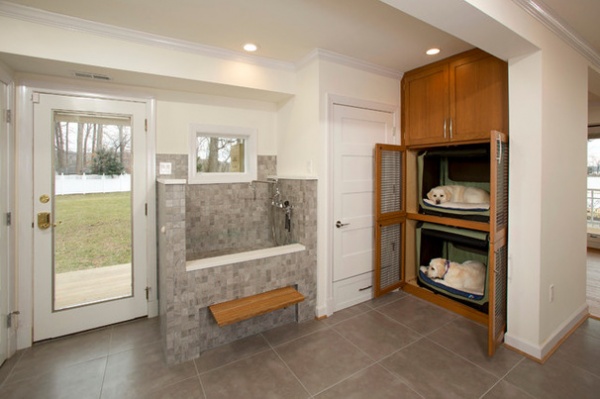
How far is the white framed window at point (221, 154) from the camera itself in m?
3.00

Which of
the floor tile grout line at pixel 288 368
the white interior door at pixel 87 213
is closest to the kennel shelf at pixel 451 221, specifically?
the floor tile grout line at pixel 288 368

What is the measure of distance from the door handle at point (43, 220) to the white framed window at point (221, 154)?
1.16m

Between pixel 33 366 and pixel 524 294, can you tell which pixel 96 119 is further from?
pixel 524 294

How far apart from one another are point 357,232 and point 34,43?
3.00 metres

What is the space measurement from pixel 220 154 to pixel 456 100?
2.40 m

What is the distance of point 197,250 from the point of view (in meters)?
3.02

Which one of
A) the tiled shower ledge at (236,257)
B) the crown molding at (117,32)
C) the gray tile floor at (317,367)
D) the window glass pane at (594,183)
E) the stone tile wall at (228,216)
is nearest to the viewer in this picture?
the gray tile floor at (317,367)

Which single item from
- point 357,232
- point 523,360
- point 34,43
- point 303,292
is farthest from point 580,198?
point 34,43

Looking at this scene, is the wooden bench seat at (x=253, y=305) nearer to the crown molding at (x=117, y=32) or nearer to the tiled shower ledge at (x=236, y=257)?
the tiled shower ledge at (x=236, y=257)

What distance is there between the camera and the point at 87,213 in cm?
263

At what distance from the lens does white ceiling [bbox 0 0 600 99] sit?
197 centimetres

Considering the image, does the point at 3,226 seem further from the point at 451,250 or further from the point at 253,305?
the point at 451,250

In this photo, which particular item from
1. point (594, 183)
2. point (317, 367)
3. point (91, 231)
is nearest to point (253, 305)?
point (317, 367)

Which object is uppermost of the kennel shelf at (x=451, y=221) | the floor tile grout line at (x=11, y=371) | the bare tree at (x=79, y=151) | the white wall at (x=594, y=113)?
the white wall at (x=594, y=113)
